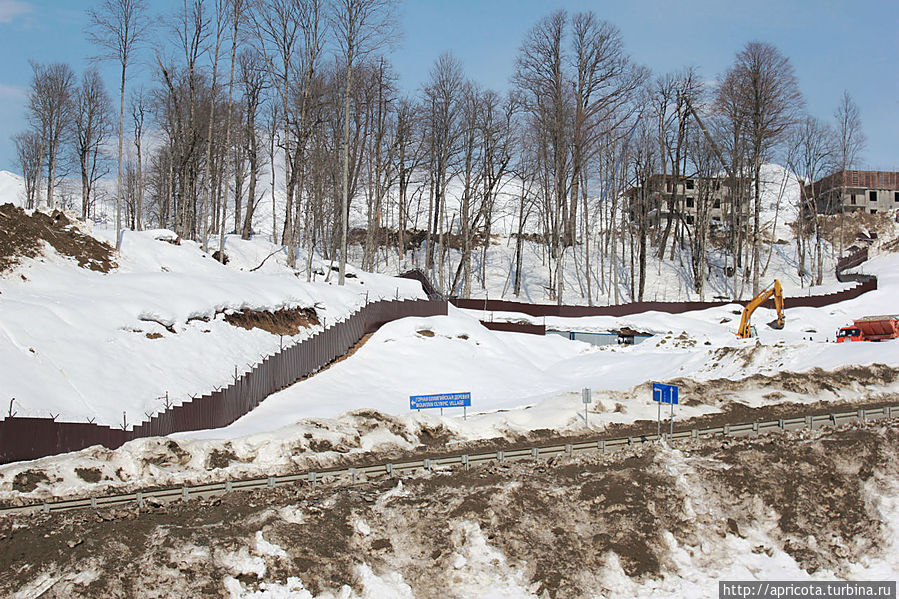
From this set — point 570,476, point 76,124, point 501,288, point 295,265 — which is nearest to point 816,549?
point 570,476

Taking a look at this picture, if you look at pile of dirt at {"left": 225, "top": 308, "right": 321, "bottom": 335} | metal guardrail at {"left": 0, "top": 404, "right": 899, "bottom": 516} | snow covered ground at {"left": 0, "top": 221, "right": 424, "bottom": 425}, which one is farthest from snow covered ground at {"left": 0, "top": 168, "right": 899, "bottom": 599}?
metal guardrail at {"left": 0, "top": 404, "right": 899, "bottom": 516}

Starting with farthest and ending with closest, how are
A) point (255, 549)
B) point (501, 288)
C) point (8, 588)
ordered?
point (501, 288)
point (255, 549)
point (8, 588)

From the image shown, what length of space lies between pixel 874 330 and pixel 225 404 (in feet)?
98.5

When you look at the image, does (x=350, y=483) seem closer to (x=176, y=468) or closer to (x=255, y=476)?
(x=255, y=476)

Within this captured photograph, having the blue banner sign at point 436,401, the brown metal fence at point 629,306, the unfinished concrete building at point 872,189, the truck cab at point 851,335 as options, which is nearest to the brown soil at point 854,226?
the unfinished concrete building at point 872,189

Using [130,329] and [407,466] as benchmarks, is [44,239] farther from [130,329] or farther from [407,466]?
[407,466]

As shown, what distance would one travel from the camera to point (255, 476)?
1484 cm

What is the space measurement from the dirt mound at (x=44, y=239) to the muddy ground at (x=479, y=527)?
17.8 meters

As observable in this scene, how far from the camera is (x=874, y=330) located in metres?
33.4

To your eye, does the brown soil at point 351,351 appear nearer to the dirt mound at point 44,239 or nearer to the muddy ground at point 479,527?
the dirt mound at point 44,239

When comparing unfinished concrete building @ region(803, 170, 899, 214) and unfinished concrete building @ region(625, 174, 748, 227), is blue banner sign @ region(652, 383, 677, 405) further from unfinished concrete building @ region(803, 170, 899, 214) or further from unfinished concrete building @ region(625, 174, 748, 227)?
unfinished concrete building @ region(803, 170, 899, 214)

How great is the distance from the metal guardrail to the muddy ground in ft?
0.92

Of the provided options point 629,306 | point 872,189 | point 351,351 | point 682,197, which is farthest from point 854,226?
point 351,351

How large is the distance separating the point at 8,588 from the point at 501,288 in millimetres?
49966
